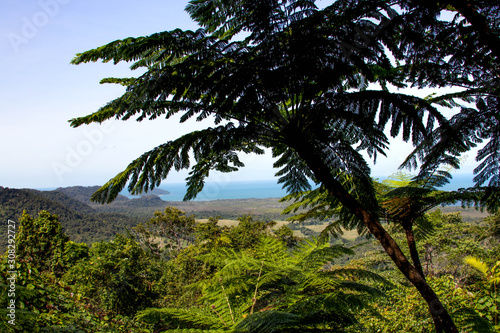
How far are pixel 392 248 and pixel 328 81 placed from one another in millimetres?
1505

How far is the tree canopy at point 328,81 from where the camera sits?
206cm

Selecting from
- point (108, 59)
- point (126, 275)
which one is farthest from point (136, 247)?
point (108, 59)

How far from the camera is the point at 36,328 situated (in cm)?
165

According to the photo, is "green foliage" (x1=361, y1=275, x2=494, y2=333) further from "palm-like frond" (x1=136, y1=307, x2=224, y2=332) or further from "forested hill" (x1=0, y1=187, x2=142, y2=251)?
"forested hill" (x1=0, y1=187, x2=142, y2=251)

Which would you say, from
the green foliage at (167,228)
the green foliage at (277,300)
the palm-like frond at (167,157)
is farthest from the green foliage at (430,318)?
the green foliage at (167,228)

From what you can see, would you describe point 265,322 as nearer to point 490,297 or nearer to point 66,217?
point 490,297

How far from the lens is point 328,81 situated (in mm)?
2180

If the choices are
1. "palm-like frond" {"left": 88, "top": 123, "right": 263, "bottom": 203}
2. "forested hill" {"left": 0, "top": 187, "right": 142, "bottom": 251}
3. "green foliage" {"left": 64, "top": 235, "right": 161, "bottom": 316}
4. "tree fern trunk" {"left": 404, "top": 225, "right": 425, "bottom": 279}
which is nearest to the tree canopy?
"palm-like frond" {"left": 88, "top": 123, "right": 263, "bottom": 203}

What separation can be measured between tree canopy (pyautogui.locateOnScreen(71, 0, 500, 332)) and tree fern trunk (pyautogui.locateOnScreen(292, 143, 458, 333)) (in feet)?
0.04

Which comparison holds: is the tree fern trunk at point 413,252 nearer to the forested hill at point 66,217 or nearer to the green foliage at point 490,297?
the green foliage at point 490,297

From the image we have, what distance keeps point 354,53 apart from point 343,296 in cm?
199

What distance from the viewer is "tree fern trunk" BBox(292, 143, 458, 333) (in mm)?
1766

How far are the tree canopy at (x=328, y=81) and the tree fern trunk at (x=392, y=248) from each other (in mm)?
11

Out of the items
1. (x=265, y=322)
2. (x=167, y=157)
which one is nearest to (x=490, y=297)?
(x=265, y=322)
